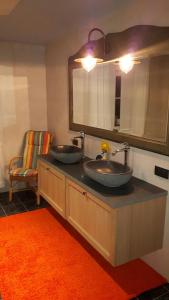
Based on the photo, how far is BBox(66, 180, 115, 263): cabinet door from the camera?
1946mm

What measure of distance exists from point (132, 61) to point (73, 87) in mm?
1157

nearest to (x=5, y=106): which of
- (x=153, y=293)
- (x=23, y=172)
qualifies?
(x=23, y=172)

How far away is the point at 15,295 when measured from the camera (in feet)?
6.55

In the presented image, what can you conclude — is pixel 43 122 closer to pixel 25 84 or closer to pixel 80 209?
pixel 25 84

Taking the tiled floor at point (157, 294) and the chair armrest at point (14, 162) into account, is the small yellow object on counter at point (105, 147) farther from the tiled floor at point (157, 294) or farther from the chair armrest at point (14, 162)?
the chair armrest at point (14, 162)

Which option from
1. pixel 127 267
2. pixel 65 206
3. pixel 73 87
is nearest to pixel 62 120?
pixel 73 87

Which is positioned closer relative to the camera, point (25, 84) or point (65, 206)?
point (65, 206)

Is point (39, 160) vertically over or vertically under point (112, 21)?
under

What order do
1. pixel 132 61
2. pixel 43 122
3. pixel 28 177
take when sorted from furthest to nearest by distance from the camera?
pixel 43 122, pixel 28 177, pixel 132 61

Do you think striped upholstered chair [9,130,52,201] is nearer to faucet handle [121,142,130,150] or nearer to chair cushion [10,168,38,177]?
chair cushion [10,168,38,177]

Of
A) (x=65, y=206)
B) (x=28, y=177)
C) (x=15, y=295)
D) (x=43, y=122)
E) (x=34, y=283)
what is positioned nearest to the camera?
(x=15, y=295)

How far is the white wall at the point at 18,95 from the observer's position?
3.79m

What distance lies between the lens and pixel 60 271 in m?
2.28

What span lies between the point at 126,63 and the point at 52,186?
1.57 metres
